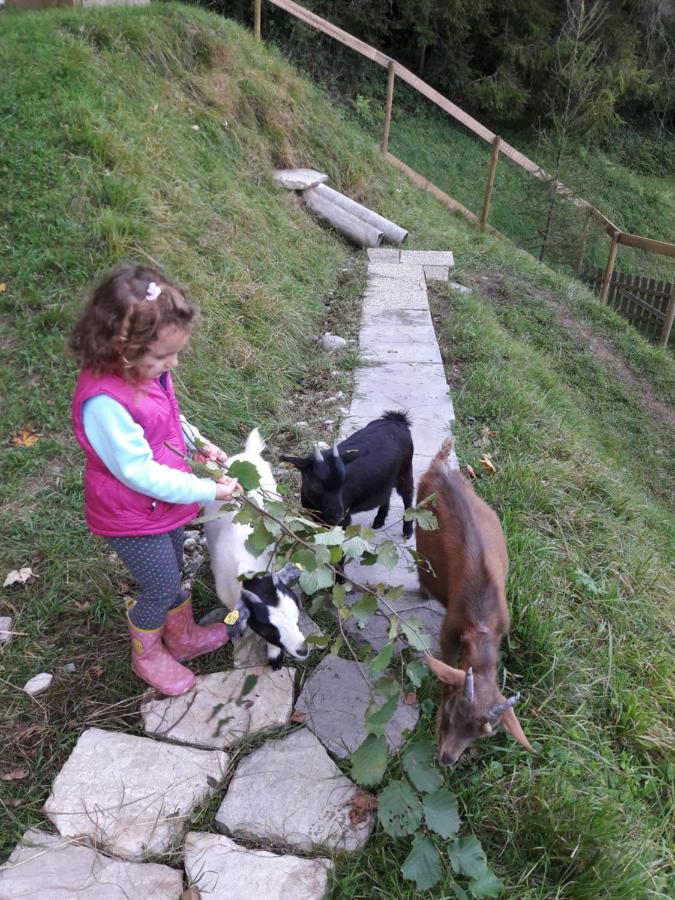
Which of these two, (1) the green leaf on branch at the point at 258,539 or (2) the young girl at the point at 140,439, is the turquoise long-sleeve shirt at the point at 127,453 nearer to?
(2) the young girl at the point at 140,439

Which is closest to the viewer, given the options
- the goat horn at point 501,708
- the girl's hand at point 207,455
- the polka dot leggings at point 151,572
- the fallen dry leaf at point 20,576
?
the goat horn at point 501,708

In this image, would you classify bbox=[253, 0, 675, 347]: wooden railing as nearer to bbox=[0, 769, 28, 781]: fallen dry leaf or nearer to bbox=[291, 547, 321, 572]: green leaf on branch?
bbox=[291, 547, 321, 572]: green leaf on branch

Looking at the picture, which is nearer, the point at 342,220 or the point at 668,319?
the point at 342,220

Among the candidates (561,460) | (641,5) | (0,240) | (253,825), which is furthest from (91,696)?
(641,5)

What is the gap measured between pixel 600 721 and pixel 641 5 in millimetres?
24009

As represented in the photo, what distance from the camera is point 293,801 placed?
7.52 feet

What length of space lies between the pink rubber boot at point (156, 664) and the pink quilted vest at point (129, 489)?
0.46 meters

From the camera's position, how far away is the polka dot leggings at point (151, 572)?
242 centimetres

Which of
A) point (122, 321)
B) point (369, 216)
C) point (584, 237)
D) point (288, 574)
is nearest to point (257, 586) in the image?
point (288, 574)

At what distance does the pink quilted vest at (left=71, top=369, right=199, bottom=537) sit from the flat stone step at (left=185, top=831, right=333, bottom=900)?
41.3 inches

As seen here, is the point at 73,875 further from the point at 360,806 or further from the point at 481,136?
the point at 481,136

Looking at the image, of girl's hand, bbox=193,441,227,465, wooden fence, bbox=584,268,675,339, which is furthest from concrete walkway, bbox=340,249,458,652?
wooden fence, bbox=584,268,675,339

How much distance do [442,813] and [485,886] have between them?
23 cm

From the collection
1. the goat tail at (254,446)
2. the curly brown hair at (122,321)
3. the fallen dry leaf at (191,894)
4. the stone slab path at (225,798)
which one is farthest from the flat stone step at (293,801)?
the curly brown hair at (122,321)
